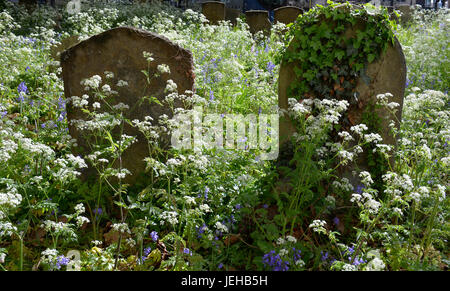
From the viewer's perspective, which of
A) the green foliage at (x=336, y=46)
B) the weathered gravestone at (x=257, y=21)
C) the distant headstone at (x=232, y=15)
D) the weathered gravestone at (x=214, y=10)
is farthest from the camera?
the distant headstone at (x=232, y=15)

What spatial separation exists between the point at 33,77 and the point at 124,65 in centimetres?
272

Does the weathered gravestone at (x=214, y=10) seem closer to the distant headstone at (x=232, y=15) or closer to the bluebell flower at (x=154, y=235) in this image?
the distant headstone at (x=232, y=15)

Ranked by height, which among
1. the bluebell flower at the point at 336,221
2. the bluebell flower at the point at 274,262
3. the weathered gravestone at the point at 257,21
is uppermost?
the weathered gravestone at the point at 257,21

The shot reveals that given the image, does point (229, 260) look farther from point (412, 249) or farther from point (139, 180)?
point (412, 249)

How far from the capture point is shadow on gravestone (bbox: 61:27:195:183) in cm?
→ 379

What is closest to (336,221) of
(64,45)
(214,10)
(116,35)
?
(116,35)

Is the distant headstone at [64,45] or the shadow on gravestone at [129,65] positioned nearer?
the shadow on gravestone at [129,65]

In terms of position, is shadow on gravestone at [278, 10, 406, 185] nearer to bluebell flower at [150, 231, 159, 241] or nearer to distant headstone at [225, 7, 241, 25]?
bluebell flower at [150, 231, 159, 241]

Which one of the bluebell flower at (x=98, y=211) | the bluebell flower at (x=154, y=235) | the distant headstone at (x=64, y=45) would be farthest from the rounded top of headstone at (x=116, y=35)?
the distant headstone at (x=64, y=45)

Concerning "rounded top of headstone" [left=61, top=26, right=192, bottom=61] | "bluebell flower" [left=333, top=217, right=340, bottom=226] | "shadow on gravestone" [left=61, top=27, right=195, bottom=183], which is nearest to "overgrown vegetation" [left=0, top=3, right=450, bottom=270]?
"bluebell flower" [left=333, top=217, right=340, bottom=226]

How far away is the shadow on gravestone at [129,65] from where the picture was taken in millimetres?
3789

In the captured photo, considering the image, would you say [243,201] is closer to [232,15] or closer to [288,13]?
[288,13]

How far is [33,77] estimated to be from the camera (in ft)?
19.2

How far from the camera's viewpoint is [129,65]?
383cm
